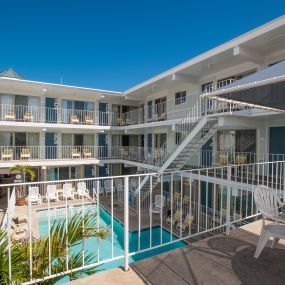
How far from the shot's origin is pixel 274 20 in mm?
7812

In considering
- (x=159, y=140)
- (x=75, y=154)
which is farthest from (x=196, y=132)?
(x=75, y=154)

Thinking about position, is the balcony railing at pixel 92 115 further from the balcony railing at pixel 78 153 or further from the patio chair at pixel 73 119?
the balcony railing at pixel 78 153

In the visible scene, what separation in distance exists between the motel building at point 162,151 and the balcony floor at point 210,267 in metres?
0.04

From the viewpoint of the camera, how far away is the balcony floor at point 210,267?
9.29 ft

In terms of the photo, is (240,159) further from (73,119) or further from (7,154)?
(7,154)

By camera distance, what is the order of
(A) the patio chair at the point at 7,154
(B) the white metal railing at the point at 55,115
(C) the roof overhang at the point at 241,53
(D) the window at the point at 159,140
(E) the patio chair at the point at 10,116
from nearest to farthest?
(C) the roof overhang at the point at 241,53, (E) the patio chair at the point at 10,116, (A) the patio chair at the point at 7,154, (B) the white metal railing at the point at 55,115, (D) the window at the point at 159,140

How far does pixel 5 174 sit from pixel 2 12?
458 inches

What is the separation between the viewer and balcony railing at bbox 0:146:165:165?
1568 cm

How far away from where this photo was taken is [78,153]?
18391 millimetres

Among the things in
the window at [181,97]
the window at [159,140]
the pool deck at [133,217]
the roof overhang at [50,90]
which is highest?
the roof overhang at [50,90]

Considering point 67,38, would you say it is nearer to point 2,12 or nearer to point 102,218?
point 2,12

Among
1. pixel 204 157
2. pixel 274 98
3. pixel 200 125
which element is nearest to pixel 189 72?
pixel 200 125

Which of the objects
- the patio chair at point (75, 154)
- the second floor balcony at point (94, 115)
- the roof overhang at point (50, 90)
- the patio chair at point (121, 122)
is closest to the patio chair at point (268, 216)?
the second floor balcony at point (94, 115)

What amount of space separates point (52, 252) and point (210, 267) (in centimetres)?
217
